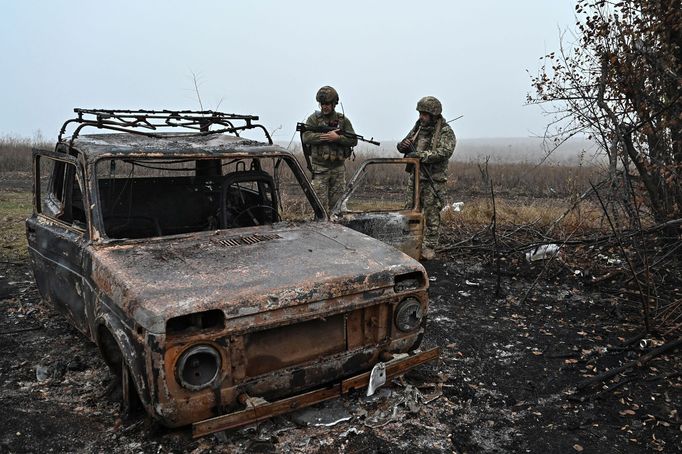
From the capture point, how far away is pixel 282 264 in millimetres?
3365

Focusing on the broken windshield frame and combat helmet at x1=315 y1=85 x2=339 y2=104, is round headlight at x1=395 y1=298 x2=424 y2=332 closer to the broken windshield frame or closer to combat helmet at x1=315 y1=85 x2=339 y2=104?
the broken windshield frame

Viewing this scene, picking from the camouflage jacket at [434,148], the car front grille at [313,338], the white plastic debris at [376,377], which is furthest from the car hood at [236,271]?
the camouflage jacket at [434,148]

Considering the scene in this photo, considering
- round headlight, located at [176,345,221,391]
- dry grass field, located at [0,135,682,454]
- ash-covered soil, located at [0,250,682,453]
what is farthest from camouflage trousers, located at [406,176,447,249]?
round headlight, located at [176,345,221,391]

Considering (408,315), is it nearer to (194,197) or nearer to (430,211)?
(194,197)

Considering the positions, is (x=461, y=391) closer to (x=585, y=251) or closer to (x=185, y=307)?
(x=185, y=307)

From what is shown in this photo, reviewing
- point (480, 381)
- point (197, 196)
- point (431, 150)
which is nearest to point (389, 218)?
point (480, 381)

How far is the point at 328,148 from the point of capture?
7090 mm

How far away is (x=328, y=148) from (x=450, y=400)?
4.06m

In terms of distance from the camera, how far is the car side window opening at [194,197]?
4.29 metres

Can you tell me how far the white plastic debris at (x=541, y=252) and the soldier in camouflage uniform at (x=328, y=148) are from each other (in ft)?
8.54

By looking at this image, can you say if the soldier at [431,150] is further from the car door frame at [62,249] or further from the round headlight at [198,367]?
the round headlight at [198,367]

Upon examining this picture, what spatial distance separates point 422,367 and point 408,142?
3812 mm

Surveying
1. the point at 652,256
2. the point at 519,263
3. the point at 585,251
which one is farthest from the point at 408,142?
the point at 652,256

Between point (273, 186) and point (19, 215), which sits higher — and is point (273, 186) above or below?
above
